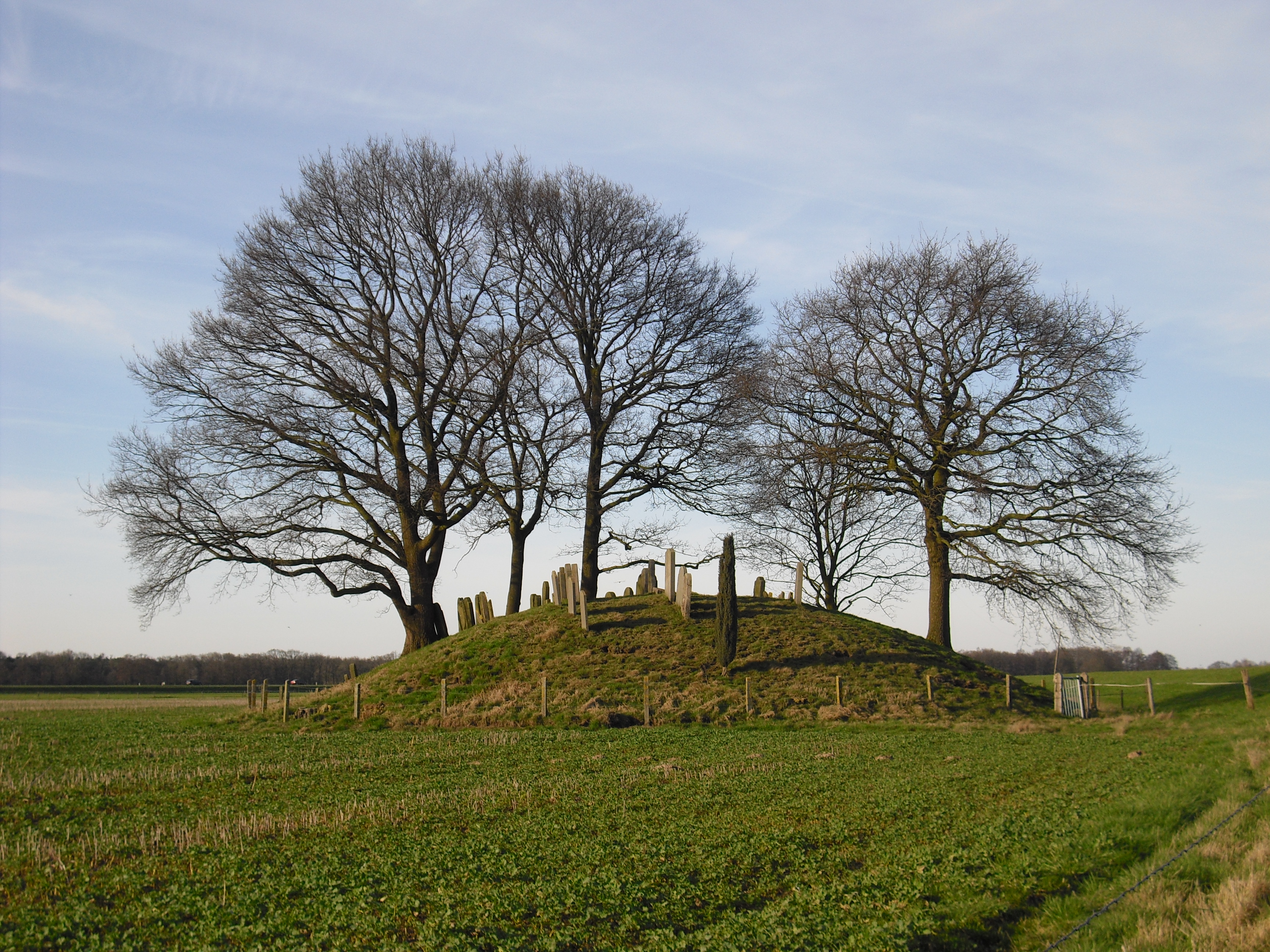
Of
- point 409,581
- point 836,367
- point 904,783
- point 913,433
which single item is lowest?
point 904,783

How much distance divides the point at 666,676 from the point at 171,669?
253 ft

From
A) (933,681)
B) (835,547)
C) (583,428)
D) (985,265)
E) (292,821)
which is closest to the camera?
(292,821)

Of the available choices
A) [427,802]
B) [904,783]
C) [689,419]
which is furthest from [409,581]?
[904,783]

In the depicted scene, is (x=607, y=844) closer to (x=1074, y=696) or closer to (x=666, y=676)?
(x=666, y=676)

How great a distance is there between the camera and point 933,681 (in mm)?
27875

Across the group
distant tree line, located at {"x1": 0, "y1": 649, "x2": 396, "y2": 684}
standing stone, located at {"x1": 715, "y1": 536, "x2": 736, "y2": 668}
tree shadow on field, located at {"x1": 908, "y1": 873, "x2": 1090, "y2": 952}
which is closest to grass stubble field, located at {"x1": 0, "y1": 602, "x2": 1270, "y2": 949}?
tree shadow on field, located at {"x1": 908, "y1": 873, "x2": 1090, "y2": 952}

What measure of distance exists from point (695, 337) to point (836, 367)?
5670mm

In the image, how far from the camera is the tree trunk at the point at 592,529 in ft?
110

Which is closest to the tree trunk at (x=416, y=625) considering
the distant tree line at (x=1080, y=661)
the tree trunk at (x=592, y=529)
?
the tree trunk at (x=592, y=529)

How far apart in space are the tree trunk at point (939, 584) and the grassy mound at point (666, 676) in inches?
32.5

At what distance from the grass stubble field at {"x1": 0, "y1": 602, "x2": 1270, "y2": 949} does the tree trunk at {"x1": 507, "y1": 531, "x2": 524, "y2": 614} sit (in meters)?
12.3

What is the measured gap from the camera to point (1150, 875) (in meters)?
7.77

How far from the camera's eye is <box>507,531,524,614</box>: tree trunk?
115ft

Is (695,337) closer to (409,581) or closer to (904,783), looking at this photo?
(409,581)
